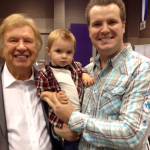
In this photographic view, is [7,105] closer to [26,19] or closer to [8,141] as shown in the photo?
[8,141]

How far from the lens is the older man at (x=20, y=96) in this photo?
4.59 ft

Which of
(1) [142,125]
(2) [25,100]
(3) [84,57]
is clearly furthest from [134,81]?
(3) [84,57]

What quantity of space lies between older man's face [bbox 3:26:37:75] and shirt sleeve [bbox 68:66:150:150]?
0.95 metres

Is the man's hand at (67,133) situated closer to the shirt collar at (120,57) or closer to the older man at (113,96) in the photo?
the older man at (113,96)

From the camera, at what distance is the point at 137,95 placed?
1048 millimetres

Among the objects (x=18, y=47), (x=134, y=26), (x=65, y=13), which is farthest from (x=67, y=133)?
(x=134, y=26)

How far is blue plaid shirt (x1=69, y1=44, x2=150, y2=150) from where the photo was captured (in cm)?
103

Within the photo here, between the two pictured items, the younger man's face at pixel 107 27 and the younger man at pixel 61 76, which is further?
the younger man at pixel 61 76

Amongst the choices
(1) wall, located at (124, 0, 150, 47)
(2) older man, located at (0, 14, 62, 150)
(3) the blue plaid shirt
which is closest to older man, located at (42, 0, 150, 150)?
(3) the blue plaid shirt

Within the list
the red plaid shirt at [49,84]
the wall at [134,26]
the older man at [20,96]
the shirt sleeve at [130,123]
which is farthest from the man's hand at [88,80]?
the wall at [134,26]

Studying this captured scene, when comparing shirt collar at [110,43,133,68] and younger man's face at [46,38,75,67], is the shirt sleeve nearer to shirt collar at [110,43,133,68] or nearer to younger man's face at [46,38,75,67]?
shirt collar at [110,43,133,68]

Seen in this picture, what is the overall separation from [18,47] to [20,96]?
1.68ft

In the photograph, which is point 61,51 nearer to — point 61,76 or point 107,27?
point 61,76

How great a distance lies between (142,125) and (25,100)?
113 centimetres
